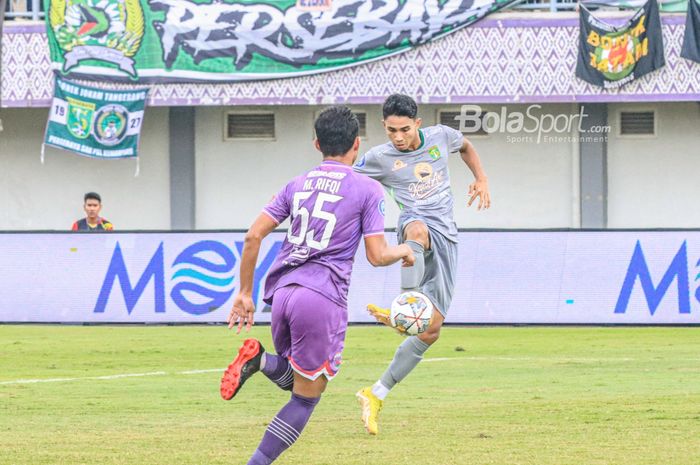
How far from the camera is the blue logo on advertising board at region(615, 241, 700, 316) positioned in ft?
61.6

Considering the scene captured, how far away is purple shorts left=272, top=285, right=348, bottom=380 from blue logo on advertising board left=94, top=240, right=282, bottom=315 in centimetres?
1238

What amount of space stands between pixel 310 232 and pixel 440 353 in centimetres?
921

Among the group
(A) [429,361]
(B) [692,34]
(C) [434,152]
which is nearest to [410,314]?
(C) [434,152]

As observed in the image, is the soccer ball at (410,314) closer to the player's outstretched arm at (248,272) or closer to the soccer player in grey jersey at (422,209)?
the soccer player in grey jersey at (422,209)

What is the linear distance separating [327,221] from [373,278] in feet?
40.4

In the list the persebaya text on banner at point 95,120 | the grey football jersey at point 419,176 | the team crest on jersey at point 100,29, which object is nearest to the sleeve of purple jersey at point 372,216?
the grey football jersey at point 419,176

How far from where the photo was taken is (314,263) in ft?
23.4

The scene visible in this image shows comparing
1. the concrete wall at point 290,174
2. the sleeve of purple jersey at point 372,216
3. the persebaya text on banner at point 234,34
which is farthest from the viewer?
the concrete wall at point 290,174

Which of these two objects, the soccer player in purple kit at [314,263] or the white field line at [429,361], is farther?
the white field line at [429,361]

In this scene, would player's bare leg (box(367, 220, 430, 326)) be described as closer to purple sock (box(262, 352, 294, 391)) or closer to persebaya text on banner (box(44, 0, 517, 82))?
purple sock (box(262, 352, 294, 391))

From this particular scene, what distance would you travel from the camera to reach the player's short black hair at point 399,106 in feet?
31.5

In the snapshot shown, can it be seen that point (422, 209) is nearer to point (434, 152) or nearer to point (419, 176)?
point (419, 176)

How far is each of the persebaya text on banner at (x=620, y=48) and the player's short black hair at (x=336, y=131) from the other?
19.8m

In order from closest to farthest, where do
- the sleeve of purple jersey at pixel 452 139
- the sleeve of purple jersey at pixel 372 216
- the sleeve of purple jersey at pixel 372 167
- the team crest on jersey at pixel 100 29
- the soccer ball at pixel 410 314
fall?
the sleeve of purple jersey at pixel 372 216 < the soccer ball at pixel 410 314 < the sleeve of purple jersey at pixel 372 167 < the sleeve of purple jersey at pixel 452 139 < the team crest on jersey at pixel 100 29
